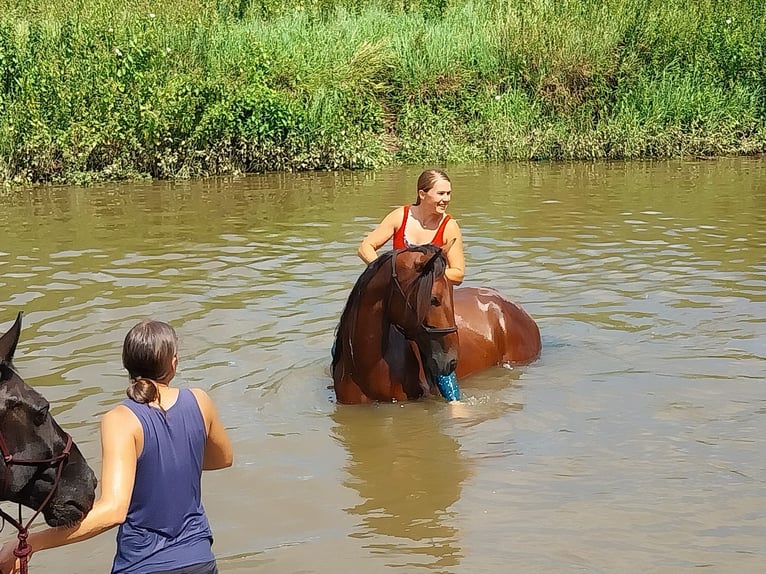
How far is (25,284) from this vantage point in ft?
33.1

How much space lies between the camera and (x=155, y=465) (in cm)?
336

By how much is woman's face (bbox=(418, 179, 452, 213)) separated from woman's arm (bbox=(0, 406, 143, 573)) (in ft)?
13.0

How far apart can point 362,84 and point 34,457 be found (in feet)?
58.5

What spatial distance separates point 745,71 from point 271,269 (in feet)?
45.2

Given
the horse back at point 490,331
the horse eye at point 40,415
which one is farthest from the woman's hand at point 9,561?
the horse back at point 490,331

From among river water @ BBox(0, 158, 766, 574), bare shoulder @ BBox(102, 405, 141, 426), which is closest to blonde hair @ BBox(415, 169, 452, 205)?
river water @ BBox(0, 158, 766, 574)

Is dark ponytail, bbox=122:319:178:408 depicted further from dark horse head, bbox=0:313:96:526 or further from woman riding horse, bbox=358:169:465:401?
woman riding horse, bbox=358:169:465:401

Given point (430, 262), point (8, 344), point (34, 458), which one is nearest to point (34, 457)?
point (34, 458)

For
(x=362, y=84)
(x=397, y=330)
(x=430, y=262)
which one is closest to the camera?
(x=430, y=262)

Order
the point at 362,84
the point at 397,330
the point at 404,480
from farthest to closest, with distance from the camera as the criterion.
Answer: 1. the point at 362,84
2. the point at 397,330
3. the point at 404,480

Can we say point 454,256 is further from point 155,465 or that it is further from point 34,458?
point 34,458

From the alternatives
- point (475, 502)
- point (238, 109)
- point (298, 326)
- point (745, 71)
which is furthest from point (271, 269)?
point (745, 71)

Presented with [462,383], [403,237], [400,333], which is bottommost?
[462,383]

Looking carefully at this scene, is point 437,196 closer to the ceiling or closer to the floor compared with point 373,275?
closer to the ceiling
